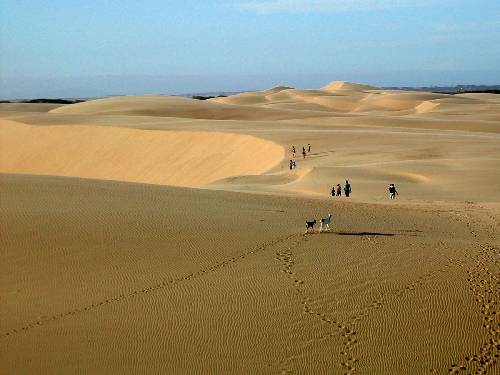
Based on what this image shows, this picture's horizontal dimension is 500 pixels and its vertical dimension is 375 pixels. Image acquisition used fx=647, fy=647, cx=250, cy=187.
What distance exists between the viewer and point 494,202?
1988 centimetres

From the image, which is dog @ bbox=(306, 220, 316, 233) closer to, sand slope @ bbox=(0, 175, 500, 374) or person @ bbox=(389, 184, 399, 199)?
sand slope @ bbox=(0, 175, 500, 374)

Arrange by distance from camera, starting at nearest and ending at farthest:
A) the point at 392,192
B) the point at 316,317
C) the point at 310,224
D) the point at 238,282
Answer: the point at 316,317 < the point at 238,282 < the point at 310,224 < the point at 392,192

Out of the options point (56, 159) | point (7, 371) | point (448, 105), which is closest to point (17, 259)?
point (7, 371)

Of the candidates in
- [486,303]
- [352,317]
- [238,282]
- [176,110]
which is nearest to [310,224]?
[238,282]

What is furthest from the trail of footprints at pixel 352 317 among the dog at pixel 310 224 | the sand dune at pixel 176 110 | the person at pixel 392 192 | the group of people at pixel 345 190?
the sand dune at pixel 176 110

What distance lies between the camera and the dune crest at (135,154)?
3534cm

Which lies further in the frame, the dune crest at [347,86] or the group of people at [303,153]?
the dune crest at [347,86]

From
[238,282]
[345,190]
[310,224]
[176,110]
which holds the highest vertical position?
[176,110]

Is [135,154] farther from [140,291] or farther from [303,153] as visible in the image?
[140,291]

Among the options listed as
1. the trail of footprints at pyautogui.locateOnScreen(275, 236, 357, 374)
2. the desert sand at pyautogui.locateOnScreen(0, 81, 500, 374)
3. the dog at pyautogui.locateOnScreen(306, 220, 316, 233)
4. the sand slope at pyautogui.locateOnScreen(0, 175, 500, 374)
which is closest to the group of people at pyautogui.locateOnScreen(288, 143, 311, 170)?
the desert sand at pyautogui.locateOnScreen(0, 81, 500, 374)

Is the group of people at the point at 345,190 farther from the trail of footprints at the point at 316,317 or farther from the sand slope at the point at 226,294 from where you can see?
the trail of footprints at the point at 316,317

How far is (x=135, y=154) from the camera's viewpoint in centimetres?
4153

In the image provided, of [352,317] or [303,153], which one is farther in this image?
[303,153]

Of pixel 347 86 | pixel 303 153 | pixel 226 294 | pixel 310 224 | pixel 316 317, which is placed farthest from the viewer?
pixel 347 86
